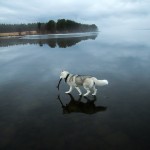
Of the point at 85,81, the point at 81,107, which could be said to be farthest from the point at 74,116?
the point at 85,81

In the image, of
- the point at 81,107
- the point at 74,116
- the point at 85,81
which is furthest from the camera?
the point at 85,81

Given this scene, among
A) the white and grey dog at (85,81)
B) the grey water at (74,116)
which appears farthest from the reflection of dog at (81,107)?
the white and grey dog at (85,81)

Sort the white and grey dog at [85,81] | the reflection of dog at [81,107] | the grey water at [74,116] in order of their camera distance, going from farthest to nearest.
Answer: the white and grey dog at [85,81]
the reflection of dog at [81,107]
the grey water at [74,116]

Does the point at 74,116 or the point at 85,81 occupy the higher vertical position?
the point at 85,81

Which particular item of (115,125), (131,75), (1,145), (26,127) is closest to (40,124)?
(26,127)

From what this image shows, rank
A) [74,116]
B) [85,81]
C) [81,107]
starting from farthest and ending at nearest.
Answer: [85,81] < [81,107] < [74,116]

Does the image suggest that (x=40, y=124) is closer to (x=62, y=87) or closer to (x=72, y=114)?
(x=72, y=114)

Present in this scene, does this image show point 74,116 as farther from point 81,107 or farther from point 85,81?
point 85,81

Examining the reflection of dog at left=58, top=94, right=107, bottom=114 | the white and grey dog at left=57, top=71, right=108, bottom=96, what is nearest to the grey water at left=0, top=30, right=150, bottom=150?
the reflection of dog at left=58, top=94, right=107, bottom=114

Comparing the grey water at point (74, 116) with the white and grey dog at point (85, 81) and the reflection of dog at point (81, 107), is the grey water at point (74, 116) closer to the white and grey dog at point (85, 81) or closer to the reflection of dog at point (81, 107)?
the reflection of dog at point (81, 107)

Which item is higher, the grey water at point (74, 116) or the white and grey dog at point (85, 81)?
the white and grey dog at point (85, 81)

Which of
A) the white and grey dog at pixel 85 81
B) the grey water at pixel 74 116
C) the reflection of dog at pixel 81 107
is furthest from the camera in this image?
the white and grey dog at pixel 85 81

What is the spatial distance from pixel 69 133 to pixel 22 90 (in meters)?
6.89

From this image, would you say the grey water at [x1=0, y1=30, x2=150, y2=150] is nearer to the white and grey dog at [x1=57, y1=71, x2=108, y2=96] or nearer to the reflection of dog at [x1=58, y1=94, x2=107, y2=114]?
the reflection of dog at [x1=58, y1=94, x2=107, y2=114]
